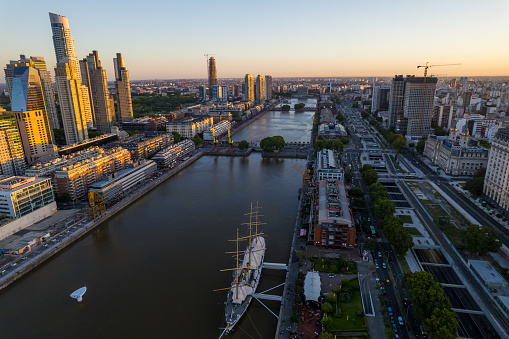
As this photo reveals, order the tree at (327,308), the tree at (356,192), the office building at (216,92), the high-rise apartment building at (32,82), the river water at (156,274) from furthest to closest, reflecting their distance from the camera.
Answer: the office building at (216,92)
the high-rise apartment building at (32,82)
the tree at (356,192)
the river water at (156,274)
the tree at (327,308)

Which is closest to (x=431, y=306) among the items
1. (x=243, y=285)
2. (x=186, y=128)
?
(x=243, y=285)

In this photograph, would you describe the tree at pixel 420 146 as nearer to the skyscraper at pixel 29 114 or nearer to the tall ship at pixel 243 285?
the tall ship at pixel 243 285

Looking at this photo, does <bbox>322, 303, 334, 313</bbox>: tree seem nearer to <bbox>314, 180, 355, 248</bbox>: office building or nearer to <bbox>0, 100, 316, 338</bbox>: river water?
<bbox>0, 100, 316, 338</bbox>: river water

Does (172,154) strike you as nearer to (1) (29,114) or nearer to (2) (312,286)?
(1) (29,114)

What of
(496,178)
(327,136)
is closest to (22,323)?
(496,178)

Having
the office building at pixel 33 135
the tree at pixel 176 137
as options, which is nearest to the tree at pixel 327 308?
the office building at pixel 33 135
